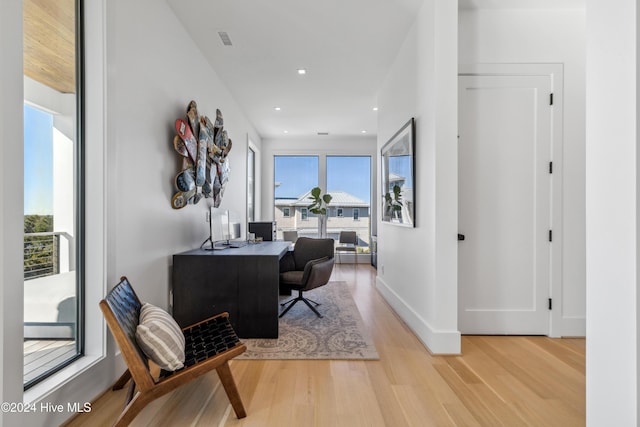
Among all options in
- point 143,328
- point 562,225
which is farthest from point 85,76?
point 562,225

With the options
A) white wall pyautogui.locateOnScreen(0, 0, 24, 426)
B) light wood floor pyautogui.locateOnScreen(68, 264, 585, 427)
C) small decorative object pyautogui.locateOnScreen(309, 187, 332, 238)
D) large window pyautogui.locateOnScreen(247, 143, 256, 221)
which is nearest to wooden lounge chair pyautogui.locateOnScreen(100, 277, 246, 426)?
light wood floor pyautogui.locateOnScreen(68, 264, 585, 427)

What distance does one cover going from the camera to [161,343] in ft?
4.75

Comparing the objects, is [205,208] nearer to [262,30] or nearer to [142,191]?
[142,191]

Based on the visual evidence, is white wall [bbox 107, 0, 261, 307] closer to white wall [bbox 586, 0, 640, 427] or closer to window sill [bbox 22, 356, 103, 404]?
window sill [bbox 22, 356, 103, 404]

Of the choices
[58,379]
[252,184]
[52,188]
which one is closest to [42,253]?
[52,188]

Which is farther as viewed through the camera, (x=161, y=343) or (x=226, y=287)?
(x=226, y=287)

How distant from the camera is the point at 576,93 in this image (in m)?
2.66

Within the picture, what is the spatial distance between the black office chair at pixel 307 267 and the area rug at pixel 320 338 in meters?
0.14

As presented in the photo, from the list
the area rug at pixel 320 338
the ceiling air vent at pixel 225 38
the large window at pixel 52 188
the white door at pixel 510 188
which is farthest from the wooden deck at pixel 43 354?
the white door at pixel 510 188

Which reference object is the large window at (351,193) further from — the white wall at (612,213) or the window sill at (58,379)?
the white wall at (612,213)

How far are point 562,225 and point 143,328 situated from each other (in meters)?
3.27

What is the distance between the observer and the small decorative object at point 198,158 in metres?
2.61

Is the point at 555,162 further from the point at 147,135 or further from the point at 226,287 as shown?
the point at 147,135

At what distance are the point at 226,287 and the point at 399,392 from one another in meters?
1.53
